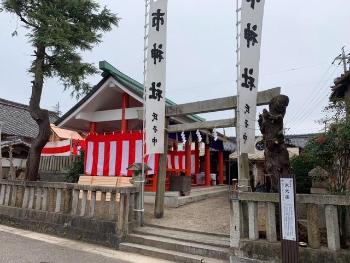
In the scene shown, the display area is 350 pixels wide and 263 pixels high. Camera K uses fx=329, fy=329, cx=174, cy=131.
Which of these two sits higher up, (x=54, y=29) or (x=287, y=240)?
(x=54, y=29)

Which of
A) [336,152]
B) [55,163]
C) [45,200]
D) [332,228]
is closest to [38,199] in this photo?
[45,200]

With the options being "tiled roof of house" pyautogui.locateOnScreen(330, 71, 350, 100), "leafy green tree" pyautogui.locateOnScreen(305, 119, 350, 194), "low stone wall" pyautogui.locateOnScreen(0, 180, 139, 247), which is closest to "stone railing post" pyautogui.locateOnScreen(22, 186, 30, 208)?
"low stone wall" pyautogui.locateOnScreen(0, 180, 139, 247)

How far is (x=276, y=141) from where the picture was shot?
7.10m

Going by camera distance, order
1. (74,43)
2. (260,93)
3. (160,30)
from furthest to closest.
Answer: (74,43), (160,30), (260,93)

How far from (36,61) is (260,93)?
25.7 feet

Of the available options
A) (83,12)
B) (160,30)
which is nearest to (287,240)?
(160,30)

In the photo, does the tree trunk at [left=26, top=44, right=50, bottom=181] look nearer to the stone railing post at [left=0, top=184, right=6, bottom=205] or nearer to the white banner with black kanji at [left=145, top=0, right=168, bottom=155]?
the stone railing post at [left=0, top=184, right=6, bottom=205]

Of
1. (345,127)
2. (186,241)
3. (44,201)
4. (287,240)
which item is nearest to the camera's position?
(287,240)

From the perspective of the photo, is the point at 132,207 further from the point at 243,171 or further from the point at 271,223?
the point at 271,223

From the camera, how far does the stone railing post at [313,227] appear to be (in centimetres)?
606

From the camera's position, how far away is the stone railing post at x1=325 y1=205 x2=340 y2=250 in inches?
230

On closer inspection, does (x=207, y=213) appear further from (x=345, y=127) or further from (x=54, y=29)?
(x=54, y=29)

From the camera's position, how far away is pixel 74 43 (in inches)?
440

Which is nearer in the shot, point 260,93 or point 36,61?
point 260,93
